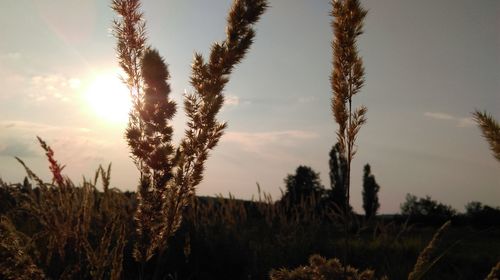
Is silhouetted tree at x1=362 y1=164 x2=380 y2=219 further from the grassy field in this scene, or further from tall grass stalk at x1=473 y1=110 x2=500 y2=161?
tall grass stalk at x1=473 y1=110 x2=500 y2=161

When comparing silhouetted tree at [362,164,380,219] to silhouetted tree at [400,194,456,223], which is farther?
silhouetted tree at [362,164,380,219]

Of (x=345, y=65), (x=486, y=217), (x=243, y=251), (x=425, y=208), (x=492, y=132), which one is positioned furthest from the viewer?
(x=425, y=208)

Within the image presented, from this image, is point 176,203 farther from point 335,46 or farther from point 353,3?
point 353,3

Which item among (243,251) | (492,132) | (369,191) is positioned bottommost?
(243,251)

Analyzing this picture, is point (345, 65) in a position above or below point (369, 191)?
below

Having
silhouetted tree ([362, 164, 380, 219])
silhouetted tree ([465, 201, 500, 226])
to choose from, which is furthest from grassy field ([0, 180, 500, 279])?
silhouetted tree ([362, 164, 380, 219])

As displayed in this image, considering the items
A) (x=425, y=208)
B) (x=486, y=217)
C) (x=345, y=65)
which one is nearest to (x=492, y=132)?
(x=345, y=65)

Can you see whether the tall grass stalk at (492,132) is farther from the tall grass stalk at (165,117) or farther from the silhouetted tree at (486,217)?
the silhouetted tree at (486,217)

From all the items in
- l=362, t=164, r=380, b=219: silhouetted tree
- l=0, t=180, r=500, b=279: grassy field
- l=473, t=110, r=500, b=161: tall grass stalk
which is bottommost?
l=0, t=180, r=500, b=279: grassy field

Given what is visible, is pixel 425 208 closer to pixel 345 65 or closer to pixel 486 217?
pixel 486 217

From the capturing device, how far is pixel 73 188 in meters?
4.03

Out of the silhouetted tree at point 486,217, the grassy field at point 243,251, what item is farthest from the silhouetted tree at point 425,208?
the grassy field at point 243,251

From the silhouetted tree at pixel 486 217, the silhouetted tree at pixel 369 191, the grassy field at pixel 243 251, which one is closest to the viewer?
the grassy field at pixel 243 251

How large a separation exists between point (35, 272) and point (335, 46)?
68.5 inches
